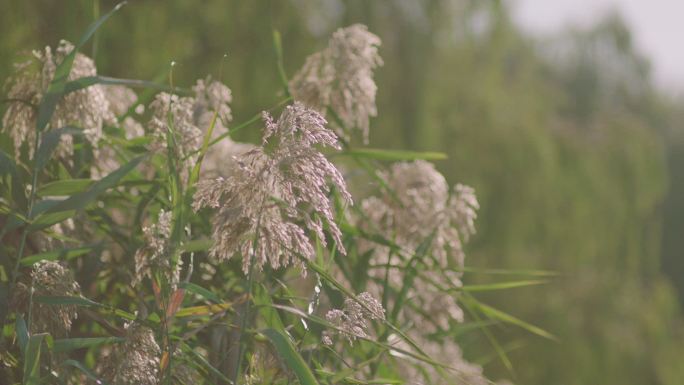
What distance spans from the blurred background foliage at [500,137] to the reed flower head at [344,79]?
201 cm

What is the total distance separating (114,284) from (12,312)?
29 centimetres

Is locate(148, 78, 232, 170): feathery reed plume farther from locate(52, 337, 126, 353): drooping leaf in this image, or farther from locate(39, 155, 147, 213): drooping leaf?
locate(52, 337, 126, 353): drooping leaf

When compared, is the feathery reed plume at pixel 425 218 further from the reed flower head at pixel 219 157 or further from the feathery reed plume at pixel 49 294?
the feathery reed plume at pixel 49 294

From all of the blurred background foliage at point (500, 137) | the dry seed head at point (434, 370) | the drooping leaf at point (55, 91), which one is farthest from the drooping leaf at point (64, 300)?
the blurred background foliage at point (500, 137)

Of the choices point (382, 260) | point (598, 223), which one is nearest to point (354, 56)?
point (382, 260)

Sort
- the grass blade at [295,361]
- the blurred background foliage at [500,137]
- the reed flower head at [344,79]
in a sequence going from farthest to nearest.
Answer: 1. the blurred background foliage at [500,137]
2. the reed flower head at [344,79]
3. the grass blade at [295,361]

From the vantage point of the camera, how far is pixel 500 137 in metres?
7.52

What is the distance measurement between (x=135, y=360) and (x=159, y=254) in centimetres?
12

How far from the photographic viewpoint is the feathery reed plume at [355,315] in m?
0.97

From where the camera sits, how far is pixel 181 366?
105 cm

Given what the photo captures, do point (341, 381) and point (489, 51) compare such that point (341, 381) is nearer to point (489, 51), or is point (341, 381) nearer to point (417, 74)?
point (417, 74)

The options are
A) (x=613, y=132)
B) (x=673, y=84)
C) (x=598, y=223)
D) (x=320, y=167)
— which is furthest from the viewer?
(x=673, y=84)

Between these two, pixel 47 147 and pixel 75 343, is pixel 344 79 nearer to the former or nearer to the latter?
pixel 47 147

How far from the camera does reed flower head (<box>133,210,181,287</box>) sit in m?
1.04
